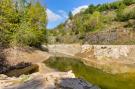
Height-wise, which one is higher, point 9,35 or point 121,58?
point 9,35

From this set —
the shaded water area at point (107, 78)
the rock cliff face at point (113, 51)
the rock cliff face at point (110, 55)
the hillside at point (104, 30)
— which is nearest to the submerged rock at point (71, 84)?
the shaded water area at point (107, 78)

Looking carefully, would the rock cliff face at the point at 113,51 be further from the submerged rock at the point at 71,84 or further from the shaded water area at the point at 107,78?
the submerged rock at the point at 71,84

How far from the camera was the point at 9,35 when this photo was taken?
42.9 m

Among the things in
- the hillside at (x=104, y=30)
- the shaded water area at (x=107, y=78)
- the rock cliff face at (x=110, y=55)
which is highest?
the hillside at (x=104, y=30)

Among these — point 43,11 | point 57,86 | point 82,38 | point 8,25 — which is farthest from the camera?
point 82,38

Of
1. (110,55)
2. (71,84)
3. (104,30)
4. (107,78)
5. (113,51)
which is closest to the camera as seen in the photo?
(71,84)

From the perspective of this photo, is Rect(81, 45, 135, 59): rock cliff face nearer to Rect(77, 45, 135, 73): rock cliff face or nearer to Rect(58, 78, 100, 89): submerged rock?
Rect(77, 45, 135, 73): rock cliff face

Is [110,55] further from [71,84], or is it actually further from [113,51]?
[71,84]

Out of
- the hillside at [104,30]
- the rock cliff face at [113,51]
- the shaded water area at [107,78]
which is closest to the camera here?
the shaded water area at [107,78]

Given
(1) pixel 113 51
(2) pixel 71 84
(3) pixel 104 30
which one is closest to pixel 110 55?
(1) pixel 113 51

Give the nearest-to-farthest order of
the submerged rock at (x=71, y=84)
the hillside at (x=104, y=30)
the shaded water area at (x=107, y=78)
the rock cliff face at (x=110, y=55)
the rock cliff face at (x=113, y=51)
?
the submerged rock at (x=71, y=84)
the shaded water area at (x=107, y=78)
the rock cliff face at (x=110, y=55)
the rock cliff face at (x=113, y=51)
the hillside at (x=104, y=30)

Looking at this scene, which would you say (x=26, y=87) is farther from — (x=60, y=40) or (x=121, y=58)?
(x=60, y=40)

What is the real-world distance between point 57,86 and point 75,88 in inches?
61.7

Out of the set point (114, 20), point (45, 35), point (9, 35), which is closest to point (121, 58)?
point (45, 35)
